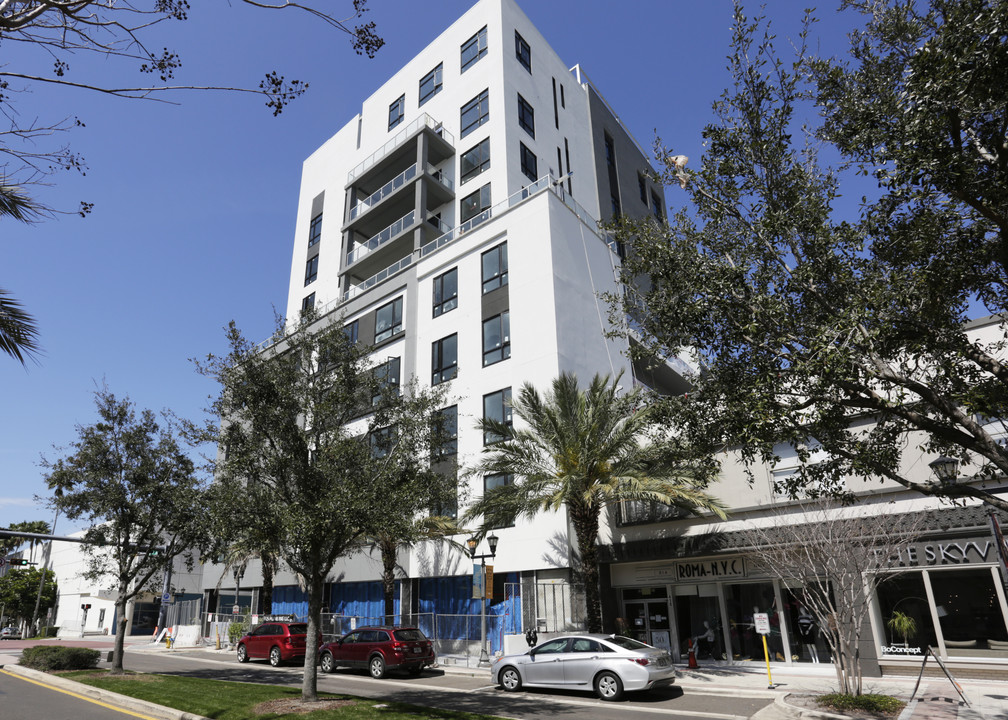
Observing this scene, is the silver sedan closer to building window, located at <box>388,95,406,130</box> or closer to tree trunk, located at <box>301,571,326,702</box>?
tree trunk, located at <box>301,571,326,702</box>

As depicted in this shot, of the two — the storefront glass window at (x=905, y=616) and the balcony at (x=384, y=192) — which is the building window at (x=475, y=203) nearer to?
the balcony at (x=384, y=192)

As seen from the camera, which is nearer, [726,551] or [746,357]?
[746,357]

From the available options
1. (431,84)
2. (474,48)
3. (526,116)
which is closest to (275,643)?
(526,116)

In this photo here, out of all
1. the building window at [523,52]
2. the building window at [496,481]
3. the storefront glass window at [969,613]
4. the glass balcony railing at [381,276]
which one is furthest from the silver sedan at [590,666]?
the building window at [523,52]

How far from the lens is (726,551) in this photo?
63.5ft

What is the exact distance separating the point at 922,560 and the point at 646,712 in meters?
9.60

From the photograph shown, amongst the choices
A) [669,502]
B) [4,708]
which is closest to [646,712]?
[669,502]

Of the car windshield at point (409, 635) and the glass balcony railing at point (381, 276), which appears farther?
the glass balcony railing at point (381, 276)

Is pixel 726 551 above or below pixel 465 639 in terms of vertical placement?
above

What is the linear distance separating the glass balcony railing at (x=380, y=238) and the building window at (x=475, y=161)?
3807 millimetres

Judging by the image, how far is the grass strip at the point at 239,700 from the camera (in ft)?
37.0

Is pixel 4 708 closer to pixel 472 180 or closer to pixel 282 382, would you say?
pixel 282 382

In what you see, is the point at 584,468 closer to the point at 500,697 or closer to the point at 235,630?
the point at 500,697

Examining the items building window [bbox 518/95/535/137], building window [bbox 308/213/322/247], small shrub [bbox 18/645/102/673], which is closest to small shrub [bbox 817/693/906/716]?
small shrub [bbox 18/645/102/673]
